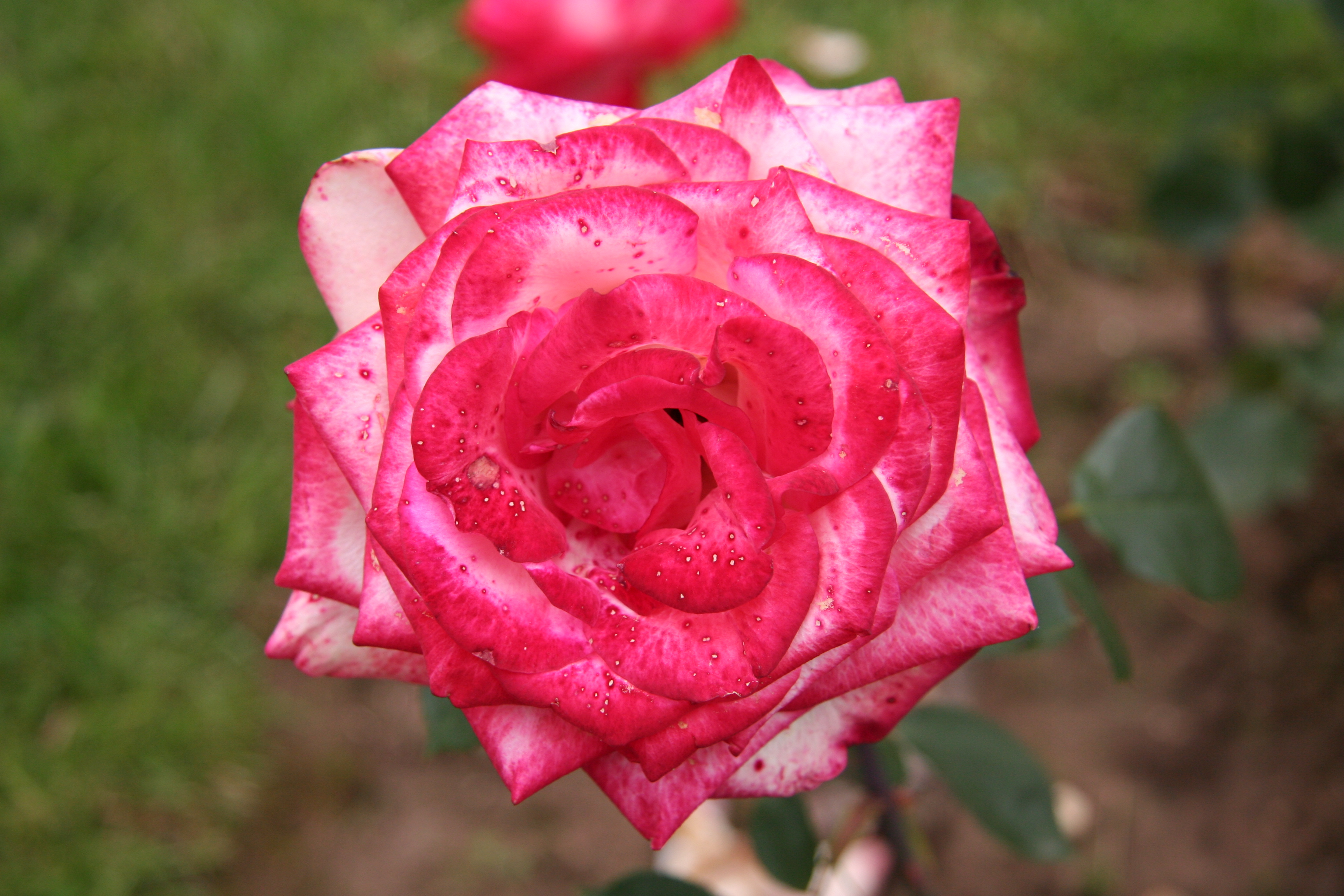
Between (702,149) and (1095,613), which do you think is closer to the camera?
(702,149)

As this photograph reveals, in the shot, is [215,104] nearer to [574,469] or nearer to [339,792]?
[339,792]

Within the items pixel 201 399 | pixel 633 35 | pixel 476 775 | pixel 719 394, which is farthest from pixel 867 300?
pixel 201 399

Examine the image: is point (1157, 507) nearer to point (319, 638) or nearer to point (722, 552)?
point (722, 552)

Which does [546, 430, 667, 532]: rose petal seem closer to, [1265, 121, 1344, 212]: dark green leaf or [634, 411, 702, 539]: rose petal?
[634, 411, 702, 539]: rose petal

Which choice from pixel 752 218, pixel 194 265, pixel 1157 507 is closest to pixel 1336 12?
pixel 1157 507

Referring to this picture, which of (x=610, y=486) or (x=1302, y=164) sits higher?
(x=610, y=486)

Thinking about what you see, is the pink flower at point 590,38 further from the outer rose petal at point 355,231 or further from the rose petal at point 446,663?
the rose petal at point 446,663

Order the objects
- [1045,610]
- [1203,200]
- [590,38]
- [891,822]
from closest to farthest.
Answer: [1045,610], [891,822], [590,38], [1203,200]
